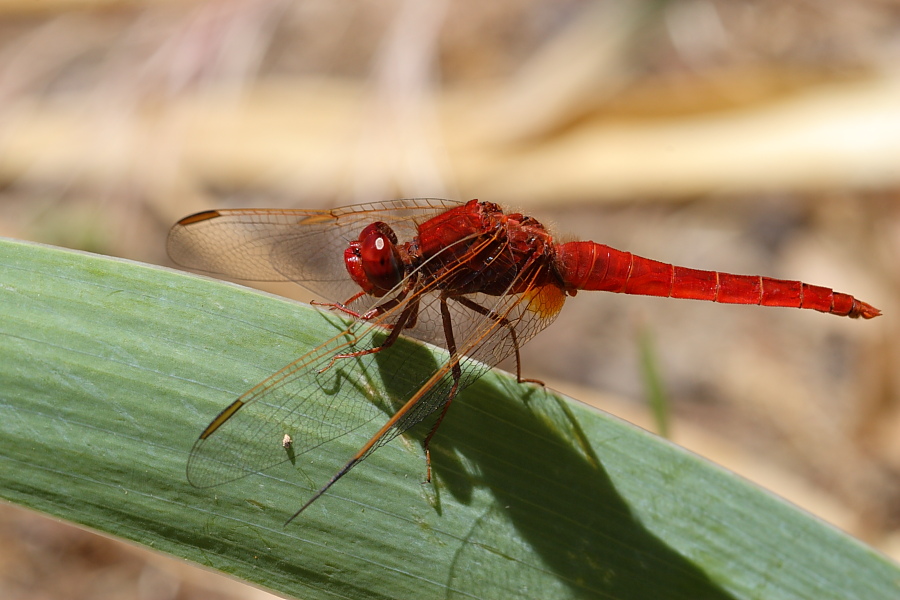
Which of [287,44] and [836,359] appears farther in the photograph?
[287,44]

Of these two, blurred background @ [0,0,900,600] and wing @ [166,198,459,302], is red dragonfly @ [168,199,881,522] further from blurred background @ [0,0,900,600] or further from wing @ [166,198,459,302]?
blurred background @ [0,0,900,600]

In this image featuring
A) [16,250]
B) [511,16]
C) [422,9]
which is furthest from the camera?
[511,16]

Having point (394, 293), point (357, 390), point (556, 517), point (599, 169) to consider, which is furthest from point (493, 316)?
point (599, 169)

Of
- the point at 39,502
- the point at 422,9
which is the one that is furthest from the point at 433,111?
the point at 39,502

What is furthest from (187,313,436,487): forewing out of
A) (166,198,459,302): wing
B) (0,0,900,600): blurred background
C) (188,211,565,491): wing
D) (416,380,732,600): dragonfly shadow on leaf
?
(0,0,900,600): blurred background

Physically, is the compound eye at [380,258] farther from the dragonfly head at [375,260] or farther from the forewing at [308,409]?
the forewing at [308,409]

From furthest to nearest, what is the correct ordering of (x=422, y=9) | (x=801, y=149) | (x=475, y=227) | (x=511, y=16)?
(x=511, y=16) < (x=422, y=9) < (x=801, y=149) < (x=475, y=227)

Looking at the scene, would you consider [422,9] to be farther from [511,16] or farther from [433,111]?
[511,16]
